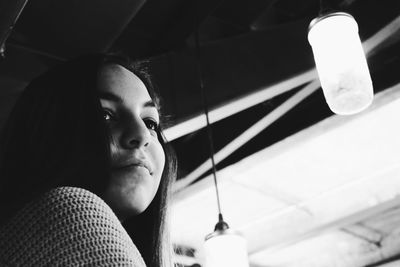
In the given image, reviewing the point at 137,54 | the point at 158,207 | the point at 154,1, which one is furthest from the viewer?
the point at 137,54

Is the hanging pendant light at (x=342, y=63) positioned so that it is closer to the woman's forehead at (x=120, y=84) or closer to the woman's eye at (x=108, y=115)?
the woman's forehead at (x=120, y=84)

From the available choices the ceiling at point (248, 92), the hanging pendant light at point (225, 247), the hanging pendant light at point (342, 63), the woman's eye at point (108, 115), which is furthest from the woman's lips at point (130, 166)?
the hanging pendant light at point (225, 247)

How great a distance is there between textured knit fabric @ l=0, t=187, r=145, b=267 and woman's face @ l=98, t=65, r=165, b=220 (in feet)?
1.09

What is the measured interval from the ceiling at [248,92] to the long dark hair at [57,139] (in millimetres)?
878

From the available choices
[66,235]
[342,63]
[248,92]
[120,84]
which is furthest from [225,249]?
[66,235]

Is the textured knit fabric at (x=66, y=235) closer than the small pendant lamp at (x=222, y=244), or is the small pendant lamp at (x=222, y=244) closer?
the textured knit fabric at (x=66, y=235)

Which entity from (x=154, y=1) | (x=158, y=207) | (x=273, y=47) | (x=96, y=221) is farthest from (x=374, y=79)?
(x=96, y=221)

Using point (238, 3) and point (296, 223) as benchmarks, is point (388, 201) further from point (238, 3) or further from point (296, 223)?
point (238, 3)

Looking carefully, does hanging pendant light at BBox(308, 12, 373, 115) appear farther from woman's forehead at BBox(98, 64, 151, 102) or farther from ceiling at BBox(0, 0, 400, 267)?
woman's forehead at BBox(98, 64, 151, 102)

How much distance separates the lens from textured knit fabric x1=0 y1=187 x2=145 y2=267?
1.83 ft

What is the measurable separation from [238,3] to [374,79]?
3.37 feet

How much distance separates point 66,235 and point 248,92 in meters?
2.07

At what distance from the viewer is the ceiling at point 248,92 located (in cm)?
250

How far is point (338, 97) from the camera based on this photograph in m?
2.03
